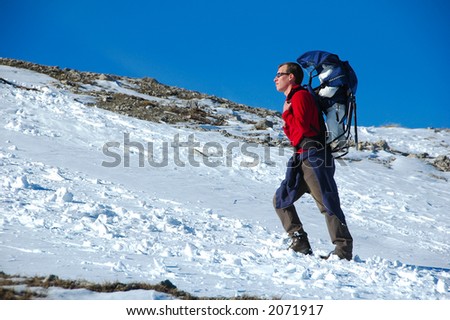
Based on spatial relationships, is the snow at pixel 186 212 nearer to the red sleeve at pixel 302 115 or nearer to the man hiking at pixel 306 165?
the man hiking at pixel 306 165

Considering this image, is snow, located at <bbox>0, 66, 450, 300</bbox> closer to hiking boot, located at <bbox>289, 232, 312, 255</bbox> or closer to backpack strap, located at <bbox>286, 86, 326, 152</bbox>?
hiking boot, located at <bbox>289, 232, 312, 255</bbox>

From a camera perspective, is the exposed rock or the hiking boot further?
the exposed rock

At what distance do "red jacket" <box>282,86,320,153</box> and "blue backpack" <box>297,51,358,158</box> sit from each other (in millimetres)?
130

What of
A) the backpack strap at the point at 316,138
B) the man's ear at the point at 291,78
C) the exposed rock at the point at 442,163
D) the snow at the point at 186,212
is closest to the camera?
the snow at the point at 186,212

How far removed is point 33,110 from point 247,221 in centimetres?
926

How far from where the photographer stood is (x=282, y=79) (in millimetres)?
6410

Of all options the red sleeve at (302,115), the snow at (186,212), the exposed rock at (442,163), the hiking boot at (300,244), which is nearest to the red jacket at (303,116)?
the red sleeve at (302,115)

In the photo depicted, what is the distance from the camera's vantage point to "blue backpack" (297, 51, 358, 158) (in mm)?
6156

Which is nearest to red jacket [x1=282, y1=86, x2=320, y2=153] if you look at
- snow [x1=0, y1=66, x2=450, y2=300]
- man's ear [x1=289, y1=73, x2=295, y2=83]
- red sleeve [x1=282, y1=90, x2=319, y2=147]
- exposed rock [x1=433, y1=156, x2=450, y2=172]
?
red sleeve [x1=282, y1=90, x2=319, y2=147]

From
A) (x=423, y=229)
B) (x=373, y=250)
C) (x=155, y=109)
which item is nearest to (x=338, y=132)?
(x=373, y=250)

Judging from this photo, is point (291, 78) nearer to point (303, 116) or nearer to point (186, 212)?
point (303, 116)

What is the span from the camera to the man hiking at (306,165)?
242 inches
